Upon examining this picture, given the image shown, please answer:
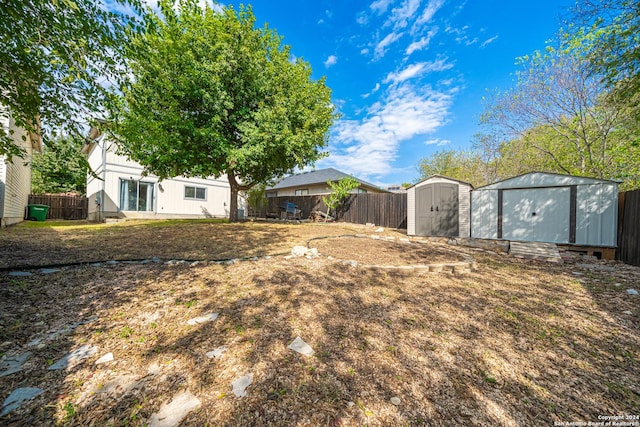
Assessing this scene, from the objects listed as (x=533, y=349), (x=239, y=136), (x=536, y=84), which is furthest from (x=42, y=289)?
(x=536, y=84)

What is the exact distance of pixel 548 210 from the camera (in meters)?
7.01

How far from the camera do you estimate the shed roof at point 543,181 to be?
6.50 meters

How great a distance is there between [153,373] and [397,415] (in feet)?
5.27

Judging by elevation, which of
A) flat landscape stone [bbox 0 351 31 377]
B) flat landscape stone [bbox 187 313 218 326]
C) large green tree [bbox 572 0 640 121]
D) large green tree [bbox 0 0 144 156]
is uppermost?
large green tree [bbox 572 0 640 121]

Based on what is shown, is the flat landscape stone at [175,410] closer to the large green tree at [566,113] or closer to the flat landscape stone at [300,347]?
the flat landscape stone at [300,347]

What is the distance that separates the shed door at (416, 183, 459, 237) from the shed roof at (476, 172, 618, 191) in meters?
1.33

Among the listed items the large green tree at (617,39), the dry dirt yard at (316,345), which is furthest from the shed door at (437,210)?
the dry dirt yard at (316,345)

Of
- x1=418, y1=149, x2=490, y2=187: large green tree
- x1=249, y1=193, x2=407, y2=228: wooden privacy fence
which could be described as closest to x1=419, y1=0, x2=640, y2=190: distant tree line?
x1=418, y1=149, x2=490, y2=187: large green tree

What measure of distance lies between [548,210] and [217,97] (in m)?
11.3

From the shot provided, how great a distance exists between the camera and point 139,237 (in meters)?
6.27

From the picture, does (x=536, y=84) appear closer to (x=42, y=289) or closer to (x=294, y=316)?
(x=294, y=316)

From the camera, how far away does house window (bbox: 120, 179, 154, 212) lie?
1242cm

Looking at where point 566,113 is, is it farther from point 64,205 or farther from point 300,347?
point 64,205

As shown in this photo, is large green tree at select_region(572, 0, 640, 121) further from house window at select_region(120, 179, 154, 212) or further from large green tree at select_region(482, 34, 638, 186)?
house window at select_region(120, 179, 154, 212)
